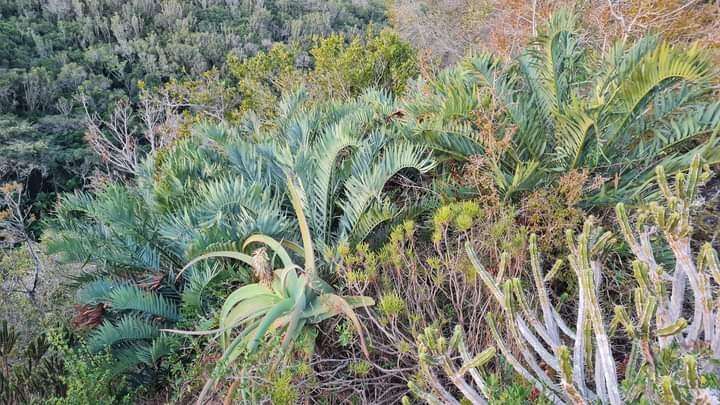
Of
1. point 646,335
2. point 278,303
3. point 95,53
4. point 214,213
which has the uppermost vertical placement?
point 646,335

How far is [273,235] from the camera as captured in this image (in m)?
2.80

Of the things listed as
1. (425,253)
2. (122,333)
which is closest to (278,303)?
(425,253)

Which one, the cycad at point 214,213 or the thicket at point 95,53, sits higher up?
the cycad at point 214,213

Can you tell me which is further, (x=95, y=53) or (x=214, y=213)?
(x=95, y=53)

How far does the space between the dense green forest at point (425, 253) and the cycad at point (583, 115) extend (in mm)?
16

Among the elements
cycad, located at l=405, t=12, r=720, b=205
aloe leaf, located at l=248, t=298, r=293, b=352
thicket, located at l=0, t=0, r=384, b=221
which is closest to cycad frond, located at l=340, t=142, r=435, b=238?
cycad, located at l=405, t=12, r=720, b=205

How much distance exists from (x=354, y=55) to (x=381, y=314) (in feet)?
18.9

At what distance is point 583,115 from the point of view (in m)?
2.65

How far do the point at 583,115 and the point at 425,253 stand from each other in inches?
46.5

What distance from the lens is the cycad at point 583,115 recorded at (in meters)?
2.59

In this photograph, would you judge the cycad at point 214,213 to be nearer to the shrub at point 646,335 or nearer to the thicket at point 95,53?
the shrub at point 646,335

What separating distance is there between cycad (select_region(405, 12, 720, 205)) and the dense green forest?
16 mm

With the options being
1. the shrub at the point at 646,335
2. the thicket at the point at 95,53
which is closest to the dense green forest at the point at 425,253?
the shrub at the point at 646,335

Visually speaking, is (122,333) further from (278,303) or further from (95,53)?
(95,53)
